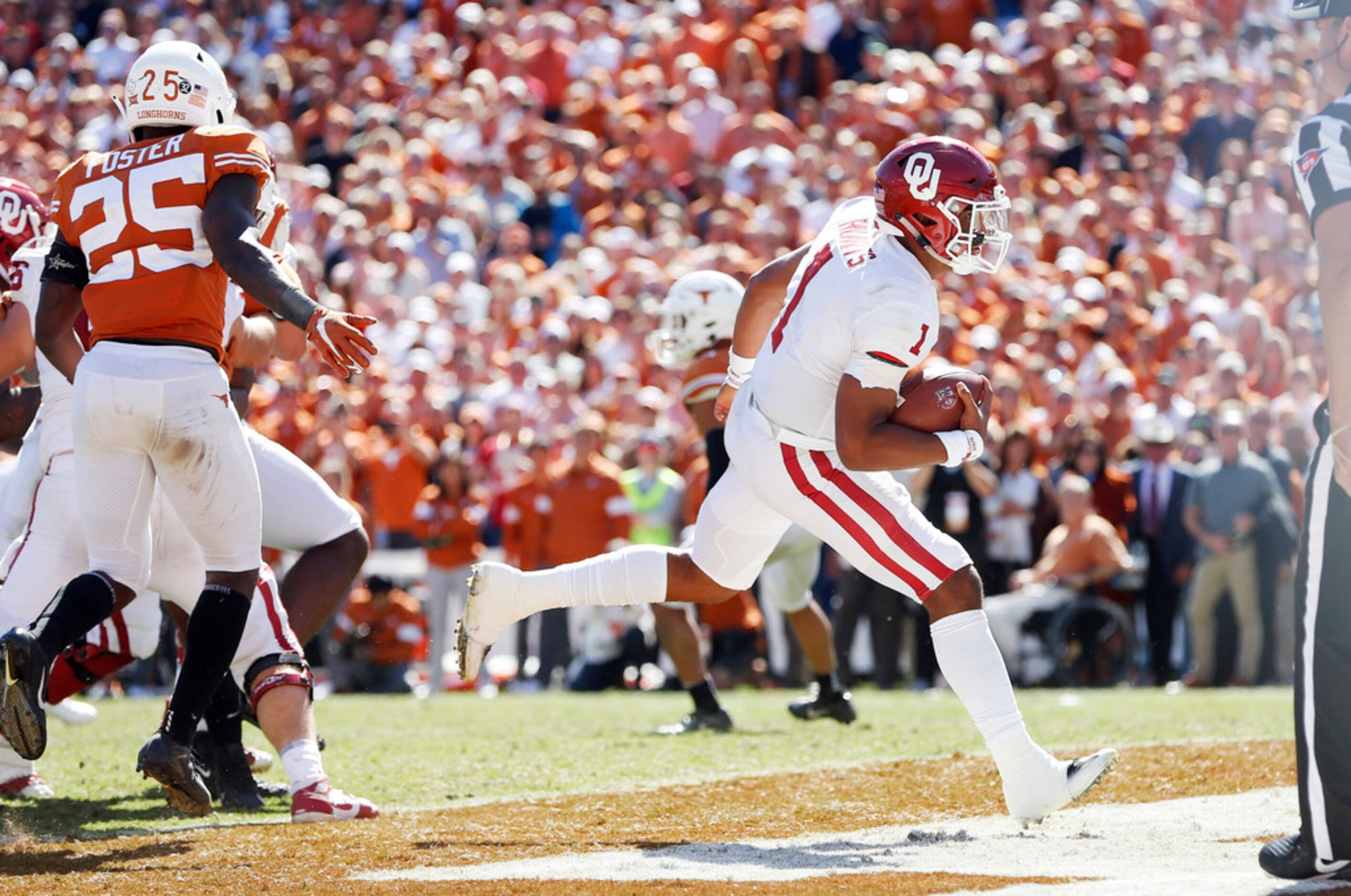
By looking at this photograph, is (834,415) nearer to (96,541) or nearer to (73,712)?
(96,541)

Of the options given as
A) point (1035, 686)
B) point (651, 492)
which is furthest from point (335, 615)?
point (1035, 686)

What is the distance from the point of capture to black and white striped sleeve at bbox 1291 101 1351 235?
4082 mm

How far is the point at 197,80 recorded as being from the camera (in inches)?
215

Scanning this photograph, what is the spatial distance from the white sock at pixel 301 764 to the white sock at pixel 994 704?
198cm

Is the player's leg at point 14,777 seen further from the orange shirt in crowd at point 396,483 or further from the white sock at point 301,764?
the orange shirt in crowd at point 396,483

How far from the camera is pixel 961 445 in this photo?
5.21 metres

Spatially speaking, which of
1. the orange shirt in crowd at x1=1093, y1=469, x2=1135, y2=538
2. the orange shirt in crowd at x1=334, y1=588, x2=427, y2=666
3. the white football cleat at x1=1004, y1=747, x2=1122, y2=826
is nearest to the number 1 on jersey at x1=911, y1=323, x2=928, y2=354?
the white football cleat at x1=1004, y1=747, x2=1122, y2=826

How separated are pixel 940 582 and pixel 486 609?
1.60m

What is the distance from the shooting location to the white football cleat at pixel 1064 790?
201 inches

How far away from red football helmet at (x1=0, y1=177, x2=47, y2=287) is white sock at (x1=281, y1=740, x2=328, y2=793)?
2131mm

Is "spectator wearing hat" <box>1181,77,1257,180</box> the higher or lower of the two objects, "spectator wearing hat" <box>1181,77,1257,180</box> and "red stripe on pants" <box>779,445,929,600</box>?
the higher

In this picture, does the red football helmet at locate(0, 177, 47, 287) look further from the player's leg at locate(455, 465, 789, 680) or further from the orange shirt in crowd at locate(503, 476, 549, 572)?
the orange shirt in crowd at locate(503, 476, 549, 572)

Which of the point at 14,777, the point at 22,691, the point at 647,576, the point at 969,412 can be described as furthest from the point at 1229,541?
the point at 22,691

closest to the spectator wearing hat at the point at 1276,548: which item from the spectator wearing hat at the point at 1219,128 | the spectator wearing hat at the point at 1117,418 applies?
the spectator wearing hat at the point at 1117,418
